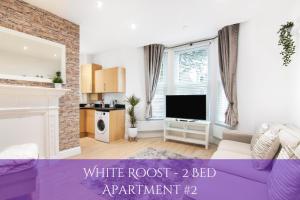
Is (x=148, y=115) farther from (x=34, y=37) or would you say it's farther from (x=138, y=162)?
(x=34, y=37)

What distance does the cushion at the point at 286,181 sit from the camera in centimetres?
95

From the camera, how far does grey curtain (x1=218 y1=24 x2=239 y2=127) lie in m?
3.14

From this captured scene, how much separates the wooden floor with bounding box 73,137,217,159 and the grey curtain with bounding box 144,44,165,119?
905mm

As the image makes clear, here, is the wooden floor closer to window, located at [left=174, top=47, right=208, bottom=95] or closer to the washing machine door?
the washing machine door

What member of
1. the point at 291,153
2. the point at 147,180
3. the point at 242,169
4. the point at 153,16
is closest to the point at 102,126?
the point at 147,180

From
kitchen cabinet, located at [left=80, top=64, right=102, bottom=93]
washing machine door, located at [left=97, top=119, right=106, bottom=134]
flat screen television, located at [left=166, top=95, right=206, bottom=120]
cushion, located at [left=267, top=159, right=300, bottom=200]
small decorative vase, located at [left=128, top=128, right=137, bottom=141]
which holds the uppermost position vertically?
kitchen cabinet, located at [left=80, top=64, right=102, bottom=93]

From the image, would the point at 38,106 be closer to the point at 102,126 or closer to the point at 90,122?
the point at 102,126

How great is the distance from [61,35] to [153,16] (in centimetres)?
175

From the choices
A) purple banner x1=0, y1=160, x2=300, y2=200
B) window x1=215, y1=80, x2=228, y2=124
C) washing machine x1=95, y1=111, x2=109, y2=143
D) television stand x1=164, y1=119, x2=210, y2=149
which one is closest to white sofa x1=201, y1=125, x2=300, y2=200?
purple banner x1=0, y1=160, x2=300, y2=200

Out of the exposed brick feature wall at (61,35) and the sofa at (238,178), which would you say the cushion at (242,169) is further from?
the exposed brick feature wall at (61,35)

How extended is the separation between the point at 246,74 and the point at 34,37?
152 inches

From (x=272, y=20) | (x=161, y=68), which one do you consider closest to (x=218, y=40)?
(x=272, y=20)

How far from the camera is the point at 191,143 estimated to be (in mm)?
3965

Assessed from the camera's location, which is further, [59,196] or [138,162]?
[138,162]
